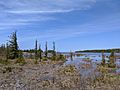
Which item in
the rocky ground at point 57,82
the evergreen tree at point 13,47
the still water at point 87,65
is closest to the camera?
the rocky ground at point 57,82

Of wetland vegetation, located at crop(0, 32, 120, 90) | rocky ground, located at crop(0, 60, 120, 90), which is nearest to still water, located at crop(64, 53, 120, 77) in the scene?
wetland vegetation, located at crop(0, 32, 120, 90)

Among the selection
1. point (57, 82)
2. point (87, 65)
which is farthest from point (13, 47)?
point (57, 82)

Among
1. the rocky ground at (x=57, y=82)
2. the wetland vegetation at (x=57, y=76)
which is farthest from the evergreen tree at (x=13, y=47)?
the rocky ground at (x=57, y=82)

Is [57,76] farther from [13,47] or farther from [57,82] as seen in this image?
[13,47]

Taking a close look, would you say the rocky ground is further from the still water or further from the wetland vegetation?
the still water

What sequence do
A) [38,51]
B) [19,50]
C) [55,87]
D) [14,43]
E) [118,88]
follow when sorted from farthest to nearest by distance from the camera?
[38,51] → [19,50] → [14,43] → [55,87] → [118,88]

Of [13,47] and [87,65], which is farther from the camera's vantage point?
[13,47]

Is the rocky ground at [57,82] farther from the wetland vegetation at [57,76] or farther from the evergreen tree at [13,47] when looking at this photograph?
the evergreen tree at [13,47]

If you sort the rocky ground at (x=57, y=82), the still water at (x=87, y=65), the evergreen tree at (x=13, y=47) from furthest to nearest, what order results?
the evergreen tree at (x=13, y=47) → the still water at (x=87, y=65) → the rocky ground at (x=57, y=82)

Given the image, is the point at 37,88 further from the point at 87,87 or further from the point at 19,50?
the point at 19,50

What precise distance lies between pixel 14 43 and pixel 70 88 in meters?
55.7

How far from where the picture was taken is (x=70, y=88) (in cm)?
2141

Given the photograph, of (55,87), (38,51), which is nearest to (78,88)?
(55,87)

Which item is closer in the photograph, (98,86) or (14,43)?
(98,86)
